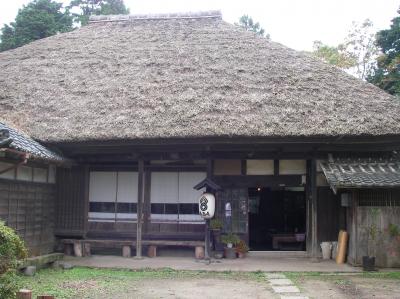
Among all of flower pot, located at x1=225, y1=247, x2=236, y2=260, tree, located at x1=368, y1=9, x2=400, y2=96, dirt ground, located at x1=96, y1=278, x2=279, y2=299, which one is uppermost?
tree, located at x1=368, y1=9, x2=400, y2=96

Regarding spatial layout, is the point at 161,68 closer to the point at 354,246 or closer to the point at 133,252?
the point at 133,252

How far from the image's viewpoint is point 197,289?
8.33 meters

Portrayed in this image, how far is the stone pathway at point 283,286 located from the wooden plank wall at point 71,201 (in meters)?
5.59

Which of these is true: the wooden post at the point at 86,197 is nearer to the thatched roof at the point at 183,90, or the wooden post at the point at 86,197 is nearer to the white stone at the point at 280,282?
the thatched roof at the point at 183,90

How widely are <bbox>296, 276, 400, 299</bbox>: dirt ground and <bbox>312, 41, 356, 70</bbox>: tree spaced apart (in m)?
18.7

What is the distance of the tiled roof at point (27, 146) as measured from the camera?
889 centimetres

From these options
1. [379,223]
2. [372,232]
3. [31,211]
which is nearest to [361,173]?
[379,223]

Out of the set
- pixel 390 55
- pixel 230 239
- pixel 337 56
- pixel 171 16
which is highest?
pixel 337 56

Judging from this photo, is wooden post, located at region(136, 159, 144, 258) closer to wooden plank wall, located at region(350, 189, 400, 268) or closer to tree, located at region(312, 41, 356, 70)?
wooden plank wall, located at region(350, 189, 400, 268)

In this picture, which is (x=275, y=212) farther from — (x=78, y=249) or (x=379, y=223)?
(x=78, y=249)

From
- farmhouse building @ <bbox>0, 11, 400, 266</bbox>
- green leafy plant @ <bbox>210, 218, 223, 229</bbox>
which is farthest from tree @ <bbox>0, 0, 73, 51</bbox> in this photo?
green leafy plant @ <bbox>210, 218, 223, 229</bbox>

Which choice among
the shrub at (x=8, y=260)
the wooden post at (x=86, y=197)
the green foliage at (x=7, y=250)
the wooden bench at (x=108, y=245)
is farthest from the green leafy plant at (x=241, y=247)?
the green foliage at (x=7, y=250)

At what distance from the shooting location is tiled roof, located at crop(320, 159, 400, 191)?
10.1 meters

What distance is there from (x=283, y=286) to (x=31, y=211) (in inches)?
235
